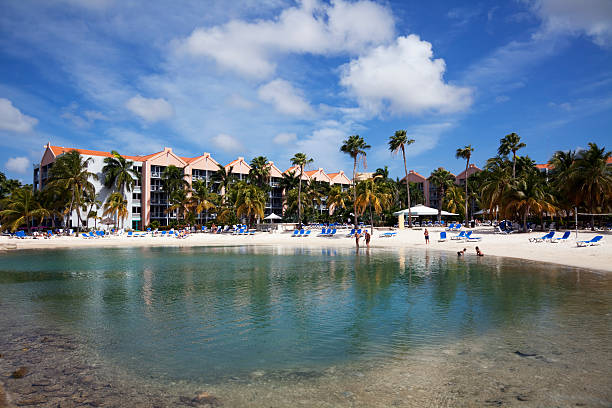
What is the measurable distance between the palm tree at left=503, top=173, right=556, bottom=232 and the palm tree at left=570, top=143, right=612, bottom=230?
2538 mm

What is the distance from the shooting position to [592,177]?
34.9 metres

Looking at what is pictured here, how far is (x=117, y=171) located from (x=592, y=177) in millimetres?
56609

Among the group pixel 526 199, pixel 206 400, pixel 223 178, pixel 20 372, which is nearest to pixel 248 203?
pixel 223 178

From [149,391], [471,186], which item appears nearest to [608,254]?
[149,391]

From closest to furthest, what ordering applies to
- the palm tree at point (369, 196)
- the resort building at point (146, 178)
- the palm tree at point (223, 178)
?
1. the palm tree at point (369, 196)
2. the resort building at point (146, 178)
3. the palm tree at point (223, 178)

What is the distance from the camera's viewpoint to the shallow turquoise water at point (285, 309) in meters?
7.46

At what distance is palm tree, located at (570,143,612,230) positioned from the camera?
34.7m

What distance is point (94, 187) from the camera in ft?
189

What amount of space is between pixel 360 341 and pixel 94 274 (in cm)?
1459

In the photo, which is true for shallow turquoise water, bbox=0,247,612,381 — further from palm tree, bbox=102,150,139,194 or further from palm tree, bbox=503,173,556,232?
palm tree, bbox=102,150,139,194

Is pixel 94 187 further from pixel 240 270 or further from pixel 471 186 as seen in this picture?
pixel 471 186

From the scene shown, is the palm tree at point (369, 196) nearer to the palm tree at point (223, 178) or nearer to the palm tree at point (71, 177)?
the palm tree at point (223, 178)

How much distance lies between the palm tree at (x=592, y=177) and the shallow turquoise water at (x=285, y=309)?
2108 cm

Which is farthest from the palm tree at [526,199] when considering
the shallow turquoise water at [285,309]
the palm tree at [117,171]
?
the palm tree at [117,171]
